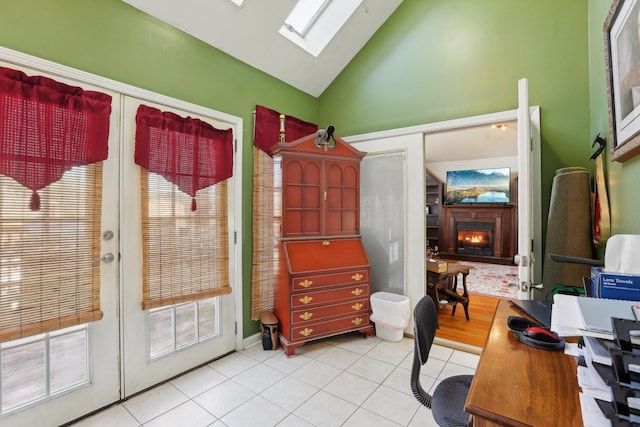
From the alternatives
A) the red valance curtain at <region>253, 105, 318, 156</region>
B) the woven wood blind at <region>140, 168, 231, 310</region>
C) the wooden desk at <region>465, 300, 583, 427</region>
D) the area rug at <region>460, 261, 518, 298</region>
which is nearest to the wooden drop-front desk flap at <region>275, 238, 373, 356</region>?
the woven wood blind at <region>140, 168, 231, 310</region>

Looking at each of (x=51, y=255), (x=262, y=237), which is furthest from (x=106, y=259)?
(x=262, y=237)

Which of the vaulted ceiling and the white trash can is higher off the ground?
the vaulted ceiling

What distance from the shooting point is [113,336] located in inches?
76.5

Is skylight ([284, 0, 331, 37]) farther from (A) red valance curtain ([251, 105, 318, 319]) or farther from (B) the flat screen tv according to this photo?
(B) the flat screen tv

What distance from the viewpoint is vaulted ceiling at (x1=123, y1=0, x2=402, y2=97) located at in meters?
2.22

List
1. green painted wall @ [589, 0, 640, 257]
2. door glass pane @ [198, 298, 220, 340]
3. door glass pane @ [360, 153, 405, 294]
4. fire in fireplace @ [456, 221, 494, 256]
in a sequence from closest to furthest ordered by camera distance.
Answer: green painted wall @ [589, 0, 640, 257]
door glass pane @ [198, 298, 220, 340]
door glass pane @ [360, 153, 405, 294]
fire in fireplace @ [456, 221, 494, 256]

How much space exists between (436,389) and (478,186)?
6797mm

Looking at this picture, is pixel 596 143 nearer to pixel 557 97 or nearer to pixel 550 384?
pixel 557 97

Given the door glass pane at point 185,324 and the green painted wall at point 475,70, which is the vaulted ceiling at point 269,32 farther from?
the door glass pane at point 185,324

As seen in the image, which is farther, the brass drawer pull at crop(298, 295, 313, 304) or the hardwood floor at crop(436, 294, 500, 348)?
the hardwood floor at crop(436, 294, 500, 348)

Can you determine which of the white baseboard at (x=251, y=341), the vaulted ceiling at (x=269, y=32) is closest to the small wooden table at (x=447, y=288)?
the white baseboard at (x=251, y=341)

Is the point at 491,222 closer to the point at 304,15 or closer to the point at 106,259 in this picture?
the point at 304,15

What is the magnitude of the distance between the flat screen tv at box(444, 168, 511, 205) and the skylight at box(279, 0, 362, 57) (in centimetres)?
549

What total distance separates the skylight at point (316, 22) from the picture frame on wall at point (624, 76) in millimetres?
2201
